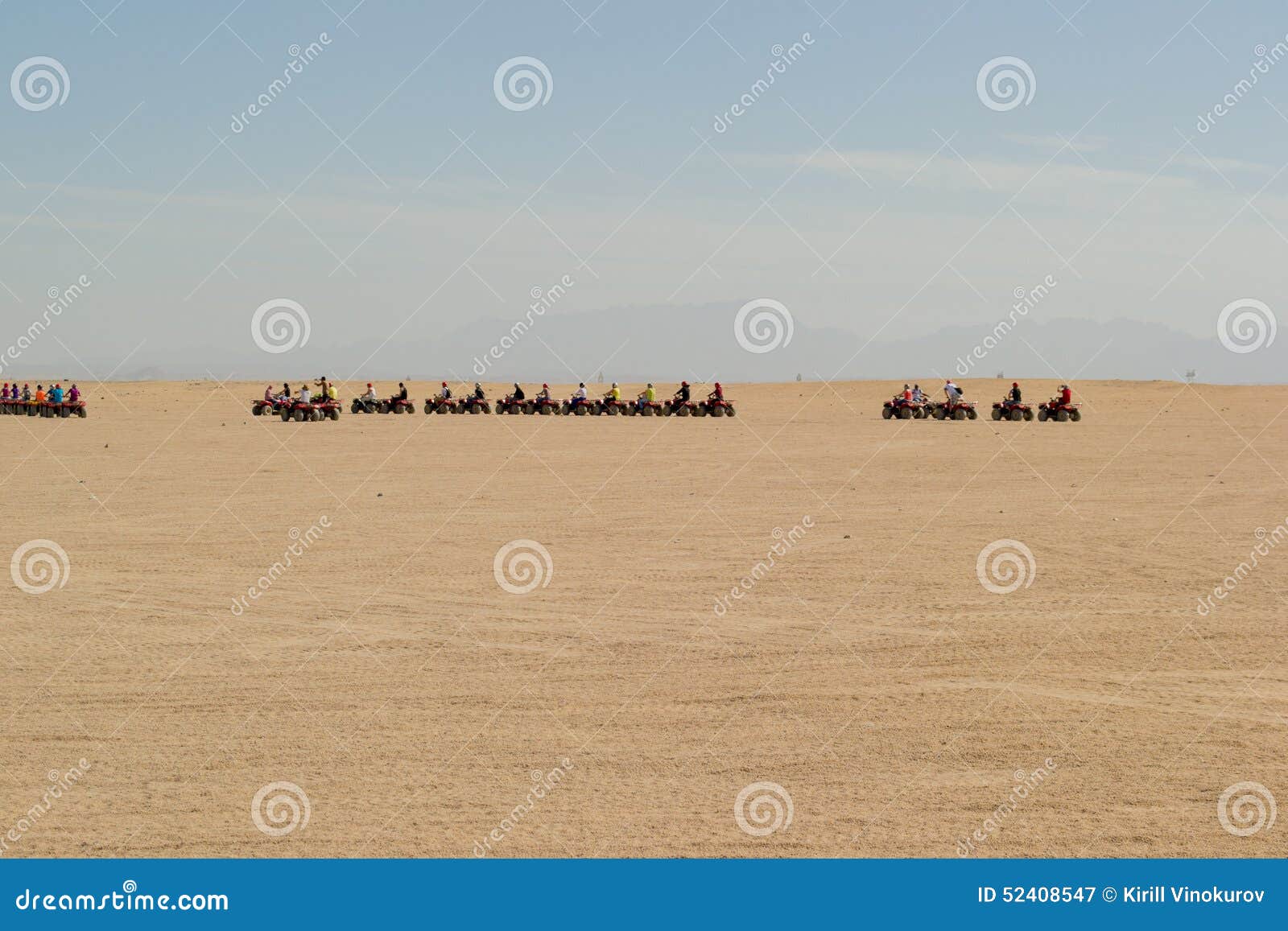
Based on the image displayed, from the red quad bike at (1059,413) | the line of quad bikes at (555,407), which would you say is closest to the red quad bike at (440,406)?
the line of quad bikes at (555,407)

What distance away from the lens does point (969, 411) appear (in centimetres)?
4519

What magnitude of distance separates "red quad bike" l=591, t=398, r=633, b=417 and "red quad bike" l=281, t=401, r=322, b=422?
10791mm

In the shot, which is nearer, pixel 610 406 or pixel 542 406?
pixel 542 406

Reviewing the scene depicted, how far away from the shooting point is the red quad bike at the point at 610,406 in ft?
165

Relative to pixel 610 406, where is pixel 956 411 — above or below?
below

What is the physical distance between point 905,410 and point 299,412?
19825 mm

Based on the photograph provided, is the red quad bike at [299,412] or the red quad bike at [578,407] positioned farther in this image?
the red quad bike at [578,407]

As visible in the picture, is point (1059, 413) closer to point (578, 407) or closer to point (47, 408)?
point (578, 407)

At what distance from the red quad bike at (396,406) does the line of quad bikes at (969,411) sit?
1721cm

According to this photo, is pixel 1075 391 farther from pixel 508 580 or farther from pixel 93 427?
pixel 508 580

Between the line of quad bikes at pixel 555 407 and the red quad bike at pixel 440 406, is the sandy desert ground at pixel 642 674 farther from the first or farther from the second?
the red quad bike at pixel 440 406

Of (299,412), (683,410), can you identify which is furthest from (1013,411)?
(299,412)

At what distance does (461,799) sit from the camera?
6.94 m

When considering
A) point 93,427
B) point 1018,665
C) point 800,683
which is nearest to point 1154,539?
point 1018,665
